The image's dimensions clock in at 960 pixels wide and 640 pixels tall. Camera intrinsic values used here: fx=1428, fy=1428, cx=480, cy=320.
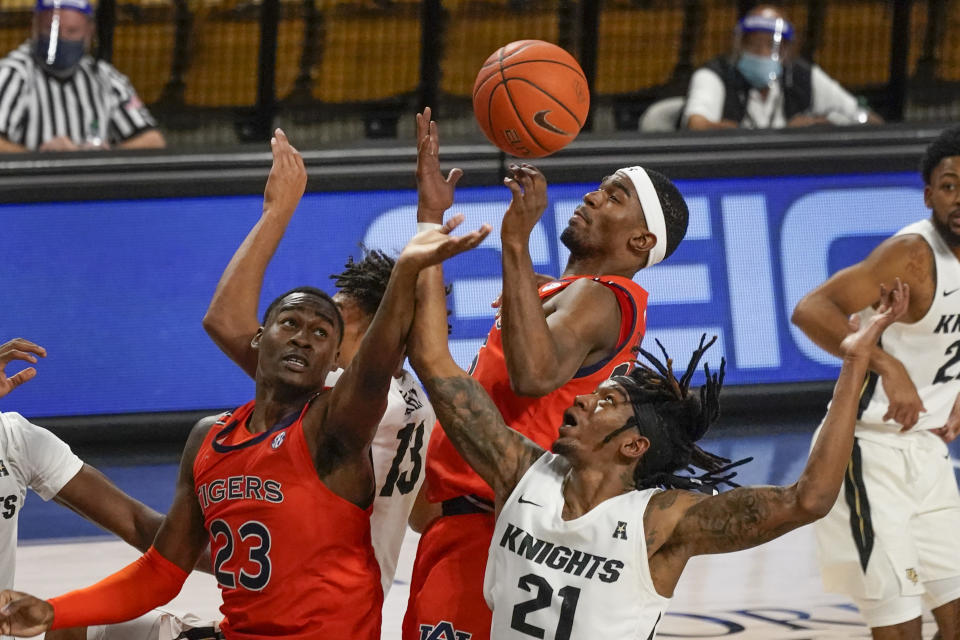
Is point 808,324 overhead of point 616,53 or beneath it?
beneath

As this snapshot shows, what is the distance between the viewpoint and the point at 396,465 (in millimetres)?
4559

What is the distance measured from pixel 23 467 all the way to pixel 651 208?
6.98 feet

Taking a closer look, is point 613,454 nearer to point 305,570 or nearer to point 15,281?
point 305,570

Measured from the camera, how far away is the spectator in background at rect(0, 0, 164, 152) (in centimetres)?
905

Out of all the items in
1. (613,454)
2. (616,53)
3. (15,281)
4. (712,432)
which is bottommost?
(712,432)

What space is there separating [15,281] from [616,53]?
4728mm

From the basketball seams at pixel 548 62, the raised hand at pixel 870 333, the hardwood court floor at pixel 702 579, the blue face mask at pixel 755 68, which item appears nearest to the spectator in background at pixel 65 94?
the hardwood court floor at pixel 702 579

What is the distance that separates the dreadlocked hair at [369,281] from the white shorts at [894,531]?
1885 millimetres

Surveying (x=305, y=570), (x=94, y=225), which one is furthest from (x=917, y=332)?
(x=94, y=225)

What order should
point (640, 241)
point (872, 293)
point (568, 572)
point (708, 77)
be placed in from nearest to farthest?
1. point (568, 572)
2. point (640, 241)
3. point (872, 293)
4. point (708, 77)

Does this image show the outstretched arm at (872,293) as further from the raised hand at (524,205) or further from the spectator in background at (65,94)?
the spectator in background at (65,94)

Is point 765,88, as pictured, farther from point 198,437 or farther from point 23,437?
point 23,437

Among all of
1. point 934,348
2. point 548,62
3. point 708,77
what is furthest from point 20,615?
point 708,77

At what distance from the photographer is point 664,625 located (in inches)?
235
